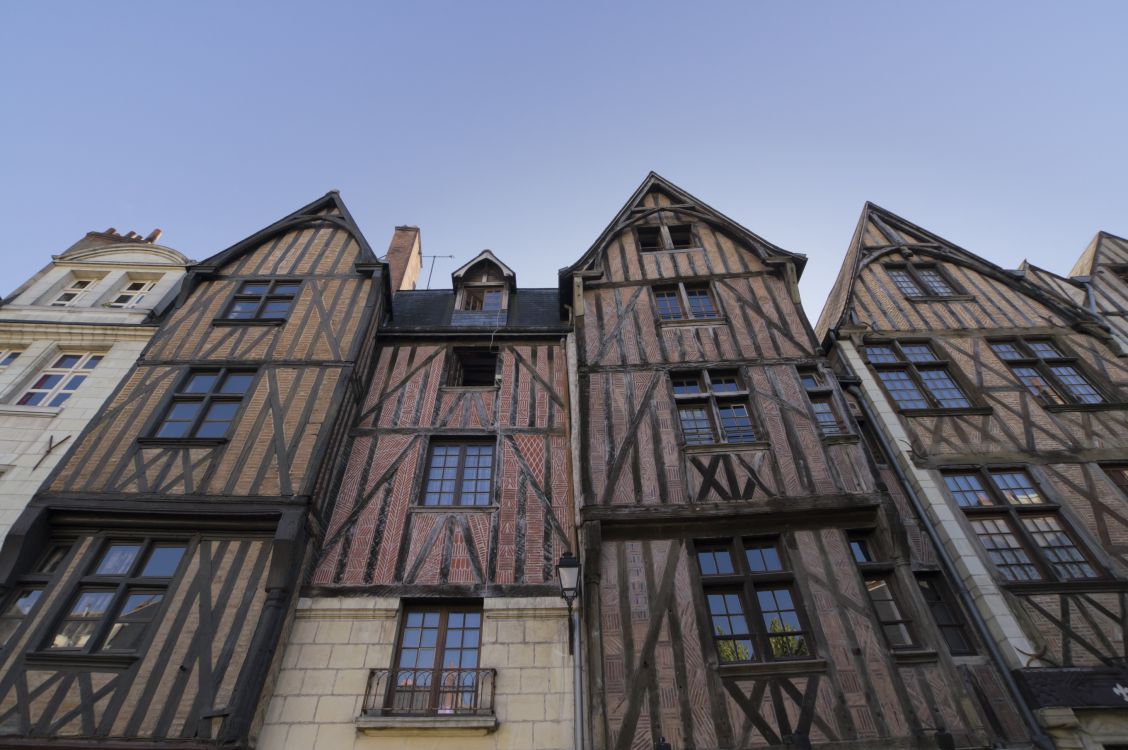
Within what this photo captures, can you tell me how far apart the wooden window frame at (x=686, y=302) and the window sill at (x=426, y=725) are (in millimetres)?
6880

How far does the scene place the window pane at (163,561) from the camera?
25.2 feet

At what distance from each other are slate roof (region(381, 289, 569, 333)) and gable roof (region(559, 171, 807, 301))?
0.92 m

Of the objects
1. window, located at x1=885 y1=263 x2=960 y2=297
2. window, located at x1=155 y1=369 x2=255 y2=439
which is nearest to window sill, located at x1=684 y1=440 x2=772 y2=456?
window, located at x1=885 y1=263 x2=960 y2=297

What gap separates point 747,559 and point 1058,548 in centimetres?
438

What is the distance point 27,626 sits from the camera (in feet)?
23.0

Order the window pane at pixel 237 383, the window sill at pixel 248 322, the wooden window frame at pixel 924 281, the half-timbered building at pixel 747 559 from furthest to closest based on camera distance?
the wooden window frame at pixel 924 281
the window sill at pixel 248 322
the window pane at pixel 237 383
the half-timbered building at pixel 747 559

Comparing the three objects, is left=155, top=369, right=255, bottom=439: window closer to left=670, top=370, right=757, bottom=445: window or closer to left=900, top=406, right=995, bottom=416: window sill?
left=670, top=370, right=757, bottom=445: window

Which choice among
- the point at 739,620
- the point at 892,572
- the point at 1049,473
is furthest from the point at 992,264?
the point at 739,620

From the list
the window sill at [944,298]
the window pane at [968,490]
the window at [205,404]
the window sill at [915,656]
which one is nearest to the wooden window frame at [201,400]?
the window at [205,404]

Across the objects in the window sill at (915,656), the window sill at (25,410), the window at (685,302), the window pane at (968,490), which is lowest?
the window sill at (915,656)

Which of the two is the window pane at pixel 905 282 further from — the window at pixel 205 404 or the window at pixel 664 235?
the window at pixel 205 404

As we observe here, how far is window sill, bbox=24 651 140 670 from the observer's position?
6691mm

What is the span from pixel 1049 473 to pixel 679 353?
576 cm

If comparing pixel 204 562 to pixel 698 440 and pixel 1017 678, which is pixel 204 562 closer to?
pixel 698 440
